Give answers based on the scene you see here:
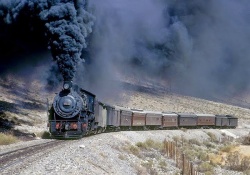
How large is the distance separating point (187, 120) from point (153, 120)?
7.91 metres

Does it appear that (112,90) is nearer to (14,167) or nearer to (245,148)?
(245,148)

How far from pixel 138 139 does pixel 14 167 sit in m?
17.1

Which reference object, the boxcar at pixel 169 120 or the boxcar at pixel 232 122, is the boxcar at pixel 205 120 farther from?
the boxcar at pixel 232 122

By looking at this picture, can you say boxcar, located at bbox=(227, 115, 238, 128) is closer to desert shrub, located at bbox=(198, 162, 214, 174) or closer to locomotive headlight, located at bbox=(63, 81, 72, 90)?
desert shrub, located at bbox=(198, 162, 214, 174)

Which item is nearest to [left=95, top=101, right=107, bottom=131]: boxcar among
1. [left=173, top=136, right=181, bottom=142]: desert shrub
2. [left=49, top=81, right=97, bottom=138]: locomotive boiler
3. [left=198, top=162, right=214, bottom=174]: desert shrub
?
[left=49, top=81, right=97, bottom=138]: locomotive boiler

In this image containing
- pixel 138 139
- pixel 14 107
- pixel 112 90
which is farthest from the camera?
pixel 112 90

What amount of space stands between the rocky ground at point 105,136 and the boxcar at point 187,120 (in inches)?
120

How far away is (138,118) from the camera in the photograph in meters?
37.8

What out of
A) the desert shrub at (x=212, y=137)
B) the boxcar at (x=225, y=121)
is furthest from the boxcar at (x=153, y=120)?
the boxcar at (x=225, y=121)

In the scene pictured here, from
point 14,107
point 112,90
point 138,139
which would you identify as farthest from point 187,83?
point 138,139

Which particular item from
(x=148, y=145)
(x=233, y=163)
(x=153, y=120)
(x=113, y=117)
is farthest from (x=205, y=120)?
(x=233, y=163)

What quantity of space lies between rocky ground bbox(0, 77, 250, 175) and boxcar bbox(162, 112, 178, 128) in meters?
2.52

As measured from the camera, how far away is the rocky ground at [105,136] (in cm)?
1314

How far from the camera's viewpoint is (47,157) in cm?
1370
